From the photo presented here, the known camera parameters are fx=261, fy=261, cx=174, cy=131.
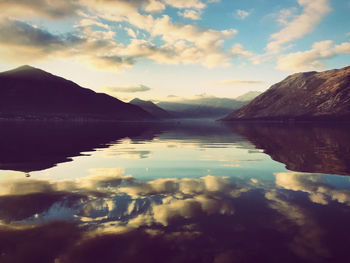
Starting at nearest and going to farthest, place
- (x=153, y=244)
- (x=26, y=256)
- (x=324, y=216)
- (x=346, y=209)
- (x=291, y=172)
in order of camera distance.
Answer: (x=26, y=256) < (x=153, y=244) < (x=324, y=216) < (x=346, y=209) < (x=291, y=172)

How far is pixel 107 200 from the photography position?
12109 mm

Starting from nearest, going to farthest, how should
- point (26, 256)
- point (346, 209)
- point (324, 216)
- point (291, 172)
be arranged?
point (26, 256), point (324, 216), point (346, 209), point (291, 172)

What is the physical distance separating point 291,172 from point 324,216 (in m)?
9.20

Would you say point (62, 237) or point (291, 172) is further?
point (291, 172)

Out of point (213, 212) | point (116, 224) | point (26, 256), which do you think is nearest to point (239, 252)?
point (213, 212)

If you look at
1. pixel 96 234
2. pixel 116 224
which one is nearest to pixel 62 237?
pixel 96 234

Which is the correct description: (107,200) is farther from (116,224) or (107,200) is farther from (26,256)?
(26,256)

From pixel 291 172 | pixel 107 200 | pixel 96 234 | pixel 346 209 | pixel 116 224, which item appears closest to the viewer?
pixel 96 234

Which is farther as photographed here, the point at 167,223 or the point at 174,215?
the point at 174,215

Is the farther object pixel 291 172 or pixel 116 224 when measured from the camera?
pixel 291 172

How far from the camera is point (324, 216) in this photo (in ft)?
33.7

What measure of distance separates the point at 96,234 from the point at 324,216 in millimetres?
8635

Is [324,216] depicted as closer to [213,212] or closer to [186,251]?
[213,212]

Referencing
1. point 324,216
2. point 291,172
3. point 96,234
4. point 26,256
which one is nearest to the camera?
point 26,256
